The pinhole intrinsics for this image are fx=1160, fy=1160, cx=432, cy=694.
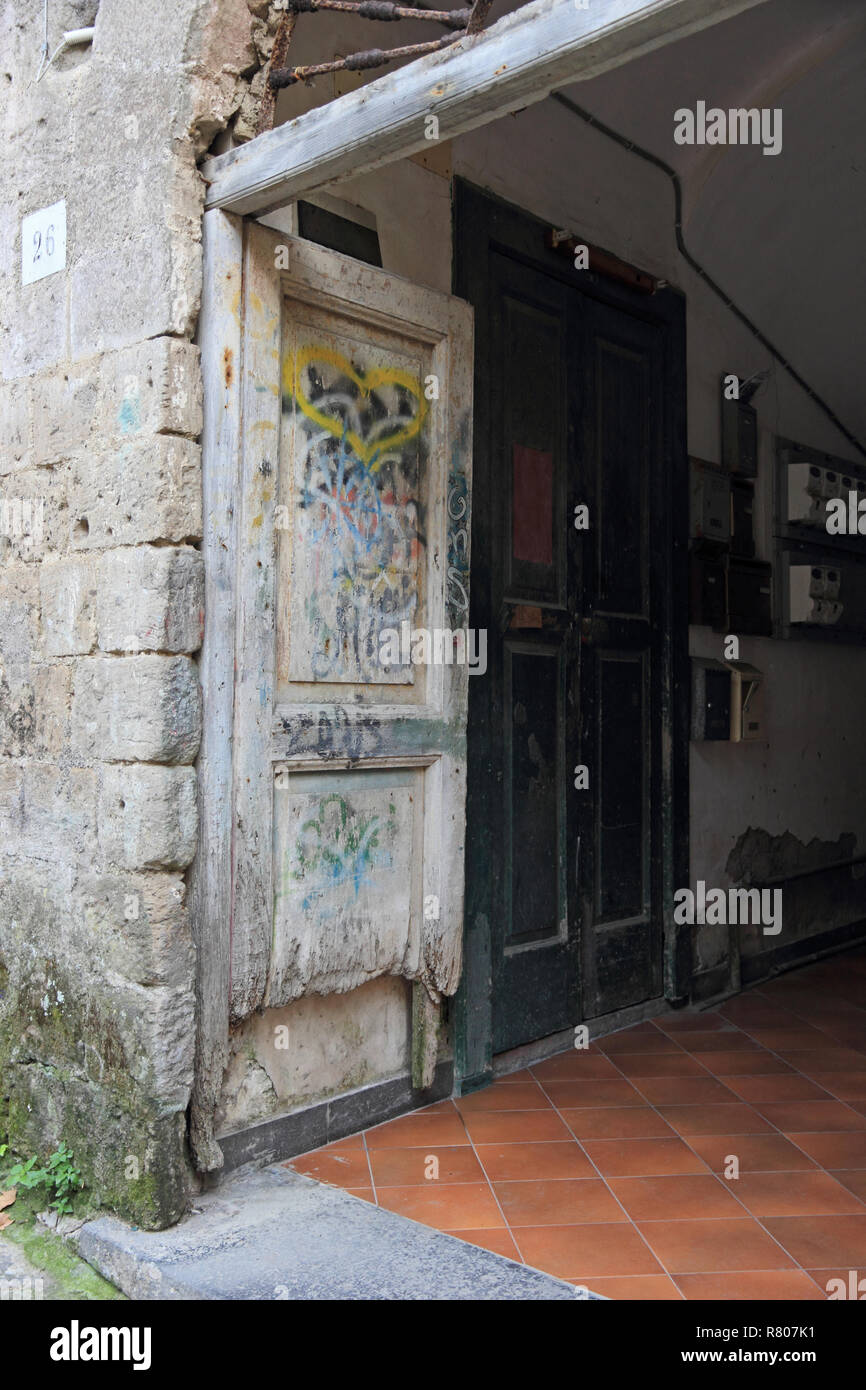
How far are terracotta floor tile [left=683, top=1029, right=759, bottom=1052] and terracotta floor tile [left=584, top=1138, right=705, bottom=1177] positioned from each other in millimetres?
1075

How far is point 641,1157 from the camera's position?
349cm

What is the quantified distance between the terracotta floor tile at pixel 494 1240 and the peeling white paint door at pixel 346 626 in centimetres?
81

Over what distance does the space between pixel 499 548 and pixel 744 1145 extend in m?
2.17

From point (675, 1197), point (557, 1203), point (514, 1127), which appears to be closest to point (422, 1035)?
point (514, 1127)

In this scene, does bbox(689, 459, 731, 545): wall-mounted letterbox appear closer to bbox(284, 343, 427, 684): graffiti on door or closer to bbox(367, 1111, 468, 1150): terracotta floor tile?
bbox(284, 343, 427, 684): graffiti on door

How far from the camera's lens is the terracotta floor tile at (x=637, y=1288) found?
8.43 feet

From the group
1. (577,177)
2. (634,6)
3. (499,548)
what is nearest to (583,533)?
(499,548)

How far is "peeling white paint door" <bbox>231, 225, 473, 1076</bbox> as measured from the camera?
3.19 m

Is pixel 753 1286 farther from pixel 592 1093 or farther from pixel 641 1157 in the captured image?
pixel 592 1093

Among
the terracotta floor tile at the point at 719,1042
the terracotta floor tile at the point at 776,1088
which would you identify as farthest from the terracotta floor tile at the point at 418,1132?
the terracotta floor tile at the point at 719,1042

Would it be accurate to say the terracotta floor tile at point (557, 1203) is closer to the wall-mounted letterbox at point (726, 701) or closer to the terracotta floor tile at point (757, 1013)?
the terracotta floor tile at point (757, 1013)

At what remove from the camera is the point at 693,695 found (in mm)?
5289

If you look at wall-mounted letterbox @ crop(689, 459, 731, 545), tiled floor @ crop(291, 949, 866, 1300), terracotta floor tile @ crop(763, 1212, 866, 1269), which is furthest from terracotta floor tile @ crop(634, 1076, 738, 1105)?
wall-mounted letterbox @ crop(689, 459, 731, 545)

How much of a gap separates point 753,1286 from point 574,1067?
174 centimetres
